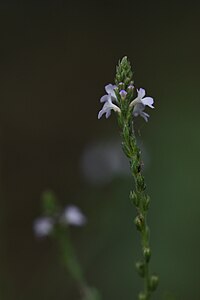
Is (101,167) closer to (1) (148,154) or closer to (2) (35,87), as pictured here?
(1) (148,154)

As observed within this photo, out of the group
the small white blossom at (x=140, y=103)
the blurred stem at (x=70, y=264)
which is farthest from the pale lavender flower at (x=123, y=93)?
the blurred stem at (x=70, y=264)

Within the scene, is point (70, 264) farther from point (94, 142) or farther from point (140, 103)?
point (94, 142)

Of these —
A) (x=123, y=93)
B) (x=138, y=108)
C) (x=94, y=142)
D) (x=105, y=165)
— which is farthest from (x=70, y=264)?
(x=94, y=142)

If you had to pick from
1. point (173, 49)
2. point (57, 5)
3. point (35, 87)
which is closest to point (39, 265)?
point (35, 87)

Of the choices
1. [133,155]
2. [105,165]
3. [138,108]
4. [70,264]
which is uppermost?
[138,108]

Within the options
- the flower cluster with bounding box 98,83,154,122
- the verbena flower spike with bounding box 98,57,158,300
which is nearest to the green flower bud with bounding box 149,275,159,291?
the verbena flower spike with bounding box 98,57,158,300

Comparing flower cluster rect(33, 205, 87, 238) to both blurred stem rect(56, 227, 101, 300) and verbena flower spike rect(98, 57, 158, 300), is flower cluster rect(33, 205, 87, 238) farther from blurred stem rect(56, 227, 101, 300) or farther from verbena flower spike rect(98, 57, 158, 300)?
verbena flower spike rect(98, 57, 158, 300)

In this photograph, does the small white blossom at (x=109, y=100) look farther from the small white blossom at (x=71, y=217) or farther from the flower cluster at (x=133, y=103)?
the small white blossom at (x=71, y=217)

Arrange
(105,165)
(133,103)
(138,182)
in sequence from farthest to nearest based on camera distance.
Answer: (105,165) → (133,103) → (138,182)
